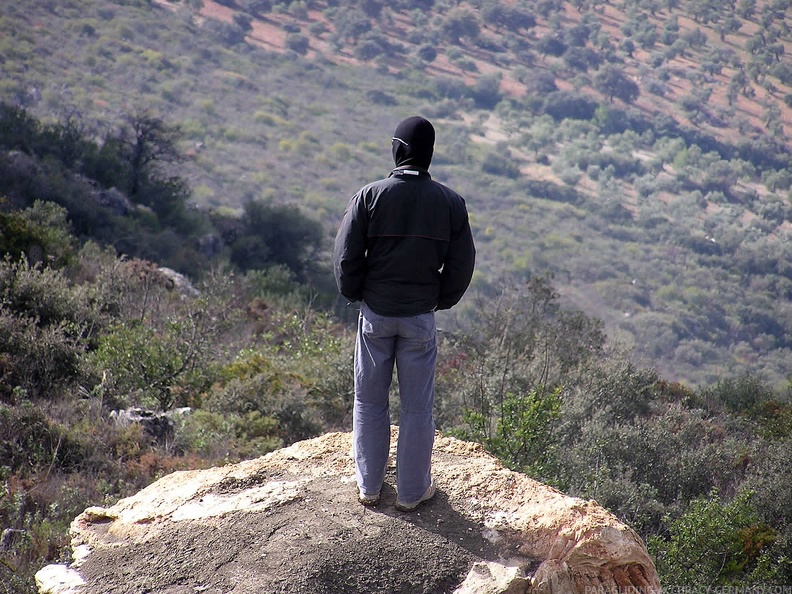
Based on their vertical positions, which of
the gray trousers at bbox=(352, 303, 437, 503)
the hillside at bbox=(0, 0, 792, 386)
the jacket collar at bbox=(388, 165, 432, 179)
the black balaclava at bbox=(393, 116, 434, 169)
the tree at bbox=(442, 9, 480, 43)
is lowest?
the hillside at bbox=(0, 0, 792, 386)

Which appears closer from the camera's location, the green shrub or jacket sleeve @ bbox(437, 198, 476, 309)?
jacket sleeve @ bbox(437, 198, 476, 309)

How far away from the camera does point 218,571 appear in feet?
13.2

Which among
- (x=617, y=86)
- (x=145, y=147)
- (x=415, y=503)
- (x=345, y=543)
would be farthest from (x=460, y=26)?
(x=345, y=543)

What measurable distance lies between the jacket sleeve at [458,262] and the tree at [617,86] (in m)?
61.3

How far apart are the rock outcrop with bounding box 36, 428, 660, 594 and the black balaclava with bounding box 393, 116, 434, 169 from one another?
1.99 m

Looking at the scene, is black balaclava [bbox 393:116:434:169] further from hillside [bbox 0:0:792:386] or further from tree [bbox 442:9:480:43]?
tree [bbox 442:9:480:43]

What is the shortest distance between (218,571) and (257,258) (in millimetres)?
21352

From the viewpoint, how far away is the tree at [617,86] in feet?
201

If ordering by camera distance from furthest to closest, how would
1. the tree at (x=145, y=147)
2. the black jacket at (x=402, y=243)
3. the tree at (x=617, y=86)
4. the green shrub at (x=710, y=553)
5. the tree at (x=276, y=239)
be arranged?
the tree at (x=617, y=86), the tree at (x=145, y=147), the tree at (x=276, y=239), the green shrub at (x=710, y=553), the black jacket at (x=402, y=243)

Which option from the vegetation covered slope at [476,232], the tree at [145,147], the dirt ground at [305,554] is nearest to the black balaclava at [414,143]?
the dirt ground at [305,554]

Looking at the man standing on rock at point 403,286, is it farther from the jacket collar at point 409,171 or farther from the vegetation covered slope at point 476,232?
the vegetation covered slope at point 476,232

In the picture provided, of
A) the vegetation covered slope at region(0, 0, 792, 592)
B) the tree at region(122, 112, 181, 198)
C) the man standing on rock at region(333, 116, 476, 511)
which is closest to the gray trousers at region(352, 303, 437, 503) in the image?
the man standing on rock at region(333, 116, 476, 511)

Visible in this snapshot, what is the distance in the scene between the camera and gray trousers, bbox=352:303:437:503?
4.44 meters

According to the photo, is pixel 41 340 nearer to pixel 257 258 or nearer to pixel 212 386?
pixel 212 386
